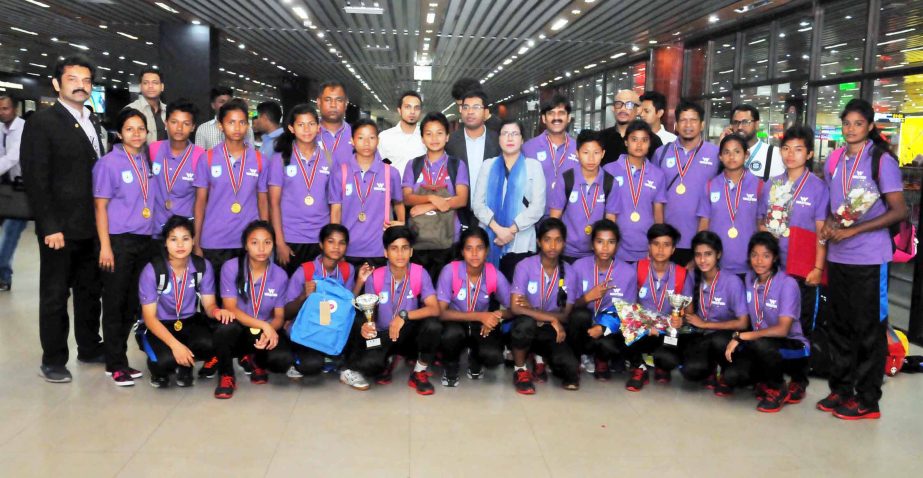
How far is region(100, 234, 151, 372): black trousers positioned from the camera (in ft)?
13.9

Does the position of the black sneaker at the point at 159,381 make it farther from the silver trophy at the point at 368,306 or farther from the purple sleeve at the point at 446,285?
the purple sleeve at the point at 446,285

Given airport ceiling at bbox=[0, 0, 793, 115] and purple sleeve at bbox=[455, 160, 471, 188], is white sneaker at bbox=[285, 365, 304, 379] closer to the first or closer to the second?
purple sleeve at bbox=[455, 160, 471, 188]

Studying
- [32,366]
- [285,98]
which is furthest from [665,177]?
[285,98]

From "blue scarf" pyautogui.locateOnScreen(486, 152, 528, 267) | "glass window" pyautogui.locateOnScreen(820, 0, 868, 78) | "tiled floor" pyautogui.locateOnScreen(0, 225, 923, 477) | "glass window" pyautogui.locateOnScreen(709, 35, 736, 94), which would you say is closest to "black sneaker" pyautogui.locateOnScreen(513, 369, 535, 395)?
"tiled floor" pyautogui.locateOnScreen(0, 225, 923, 477)

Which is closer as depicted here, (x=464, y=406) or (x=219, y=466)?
(x=219, y=466)

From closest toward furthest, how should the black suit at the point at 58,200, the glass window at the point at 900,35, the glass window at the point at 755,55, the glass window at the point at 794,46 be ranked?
the black suit at the point at 58,200
the glass window at the point at 900,35
the glass window at the point at 794,46
the glass window at the point at 755,55

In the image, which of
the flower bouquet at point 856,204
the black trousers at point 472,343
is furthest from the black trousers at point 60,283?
the flower bouquet at point 856,204

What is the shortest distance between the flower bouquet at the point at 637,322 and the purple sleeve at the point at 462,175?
1.28 meters

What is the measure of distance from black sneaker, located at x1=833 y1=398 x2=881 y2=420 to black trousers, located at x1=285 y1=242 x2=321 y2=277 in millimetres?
3237

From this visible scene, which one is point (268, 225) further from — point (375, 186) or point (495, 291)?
point (495, 291)

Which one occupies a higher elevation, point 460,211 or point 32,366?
point 460,211

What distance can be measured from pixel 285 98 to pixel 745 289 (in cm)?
2059

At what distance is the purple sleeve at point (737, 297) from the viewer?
4367 millimetres

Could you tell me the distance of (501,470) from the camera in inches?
123
